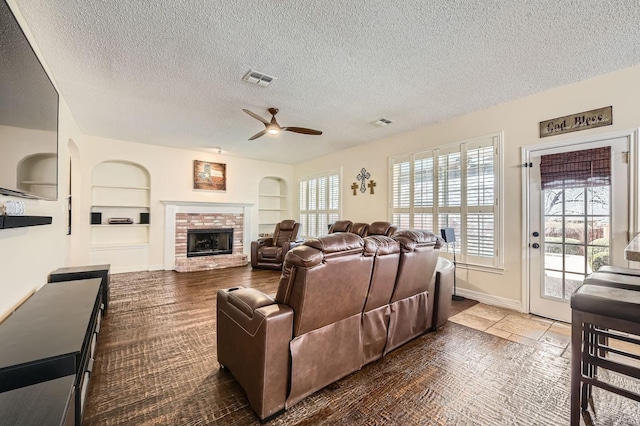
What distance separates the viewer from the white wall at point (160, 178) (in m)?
5.16

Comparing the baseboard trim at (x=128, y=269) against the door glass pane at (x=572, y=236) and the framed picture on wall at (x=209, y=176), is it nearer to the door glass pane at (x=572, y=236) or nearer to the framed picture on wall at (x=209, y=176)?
the framed picture on wall at (x=209, y=176)

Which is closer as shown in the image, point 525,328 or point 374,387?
point 374,387

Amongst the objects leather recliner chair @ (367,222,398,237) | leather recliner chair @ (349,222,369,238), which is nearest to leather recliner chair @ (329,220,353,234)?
leather recliner chair @ (349,222,369,238)

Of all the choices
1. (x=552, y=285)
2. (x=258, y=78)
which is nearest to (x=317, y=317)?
(x=258, y=78)

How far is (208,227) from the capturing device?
6578 millimetres

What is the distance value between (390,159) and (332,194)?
1.86 m

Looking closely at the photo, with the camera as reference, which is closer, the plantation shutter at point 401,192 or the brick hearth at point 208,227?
the plantation shutter at point 401,192

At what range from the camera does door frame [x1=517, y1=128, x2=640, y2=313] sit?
268 centimetres

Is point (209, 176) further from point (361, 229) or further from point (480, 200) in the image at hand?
point (480, 200)

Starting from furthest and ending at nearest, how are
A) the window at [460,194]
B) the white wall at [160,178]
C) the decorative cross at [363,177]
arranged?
the decorative cross at [363,177]
the white wall at [160,178]
the window at [460,194]

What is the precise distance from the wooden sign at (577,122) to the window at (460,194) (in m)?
0.51

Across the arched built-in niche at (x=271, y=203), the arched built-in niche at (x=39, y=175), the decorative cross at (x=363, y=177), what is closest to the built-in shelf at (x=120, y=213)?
the arched built-in niche at (x=271, y=203)

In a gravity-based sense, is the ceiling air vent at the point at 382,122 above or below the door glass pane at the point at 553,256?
above

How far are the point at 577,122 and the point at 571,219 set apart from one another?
3.57 feet
